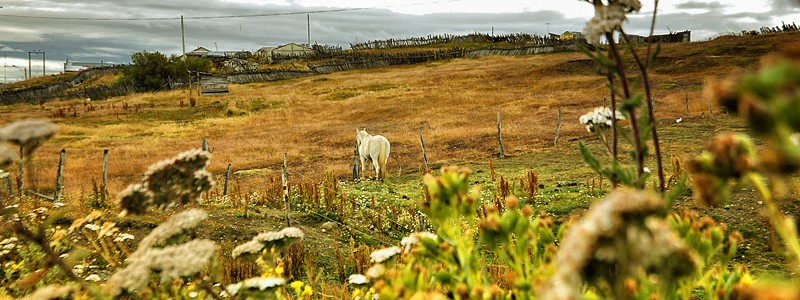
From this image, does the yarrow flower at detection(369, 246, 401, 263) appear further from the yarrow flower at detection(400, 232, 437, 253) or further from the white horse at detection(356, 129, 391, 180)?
the white horse at detection(356, 129, 391, 180)

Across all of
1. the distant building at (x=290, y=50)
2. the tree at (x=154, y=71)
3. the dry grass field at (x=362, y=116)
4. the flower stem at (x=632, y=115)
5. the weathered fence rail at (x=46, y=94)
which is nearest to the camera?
the flower stem at (x=632, y=115)

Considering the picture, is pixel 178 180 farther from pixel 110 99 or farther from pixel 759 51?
pixel 110 99

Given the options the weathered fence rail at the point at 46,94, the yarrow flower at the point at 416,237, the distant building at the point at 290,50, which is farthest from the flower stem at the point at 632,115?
the distant building at the point at 290,50

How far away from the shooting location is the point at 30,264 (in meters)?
6.48

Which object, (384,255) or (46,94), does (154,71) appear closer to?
(46,94)

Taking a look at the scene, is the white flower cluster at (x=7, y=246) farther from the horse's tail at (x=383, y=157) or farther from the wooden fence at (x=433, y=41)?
the wooden fence at (x=433, y=41)

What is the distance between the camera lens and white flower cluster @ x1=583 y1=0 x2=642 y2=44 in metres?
2.18

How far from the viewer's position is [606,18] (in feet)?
7.21

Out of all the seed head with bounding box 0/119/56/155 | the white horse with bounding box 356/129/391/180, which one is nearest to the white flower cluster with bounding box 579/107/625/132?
the seed head with bounding box 0/119/56/155

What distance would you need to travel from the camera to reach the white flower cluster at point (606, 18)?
218cm

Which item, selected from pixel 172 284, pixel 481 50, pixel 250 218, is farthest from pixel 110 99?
pixel 172 284

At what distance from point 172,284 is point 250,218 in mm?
8343

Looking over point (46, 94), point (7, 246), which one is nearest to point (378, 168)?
point (7, 246)

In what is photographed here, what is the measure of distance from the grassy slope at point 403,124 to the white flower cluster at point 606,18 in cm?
123
